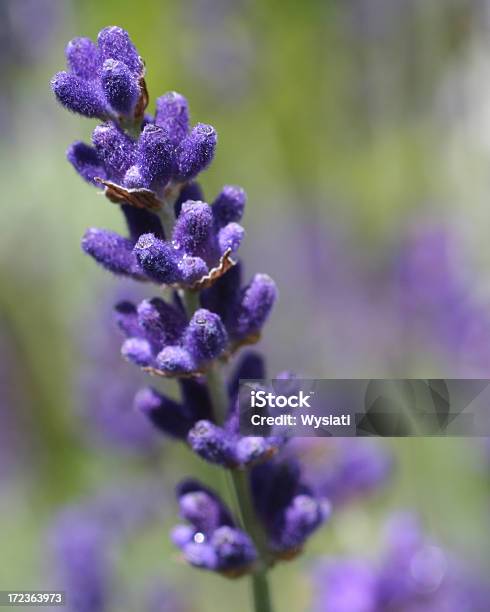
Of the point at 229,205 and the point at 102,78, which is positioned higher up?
the point at 102,78

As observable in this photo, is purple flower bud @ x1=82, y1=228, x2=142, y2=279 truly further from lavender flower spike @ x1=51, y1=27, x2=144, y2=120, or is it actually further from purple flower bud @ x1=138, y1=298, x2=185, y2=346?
lavender flower spike @ x1=51, y1=27, x2=144, y2=120

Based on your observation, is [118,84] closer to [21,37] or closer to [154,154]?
[154,154]

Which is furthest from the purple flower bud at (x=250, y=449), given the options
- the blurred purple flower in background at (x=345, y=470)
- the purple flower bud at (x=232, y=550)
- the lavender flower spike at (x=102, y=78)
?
the blurred purple flower in background at (x=345, y=470)

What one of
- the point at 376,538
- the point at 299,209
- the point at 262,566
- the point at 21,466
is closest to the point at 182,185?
the point at 262,566

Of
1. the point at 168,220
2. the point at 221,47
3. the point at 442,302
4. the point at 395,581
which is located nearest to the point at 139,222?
the point at 168,220

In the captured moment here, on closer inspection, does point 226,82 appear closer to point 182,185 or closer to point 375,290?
point 375,290

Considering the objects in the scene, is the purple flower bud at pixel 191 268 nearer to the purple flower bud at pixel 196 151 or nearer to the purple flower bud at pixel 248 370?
the purple flower bud at pixel 196 151
